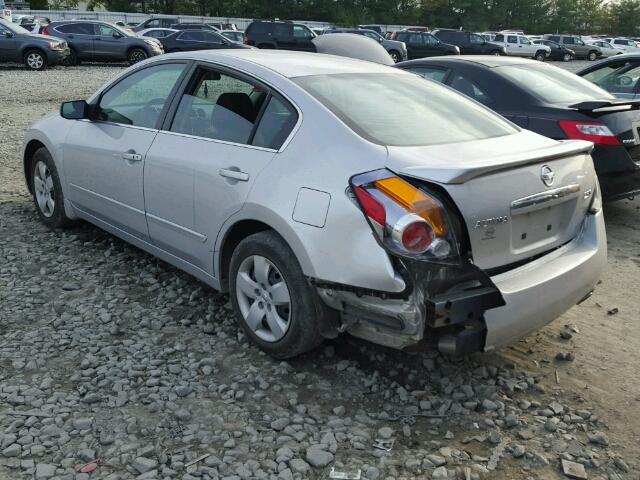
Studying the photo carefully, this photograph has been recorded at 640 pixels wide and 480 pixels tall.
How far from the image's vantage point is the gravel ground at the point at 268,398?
105 inches

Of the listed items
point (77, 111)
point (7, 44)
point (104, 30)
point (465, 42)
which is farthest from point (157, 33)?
point (77, 111)

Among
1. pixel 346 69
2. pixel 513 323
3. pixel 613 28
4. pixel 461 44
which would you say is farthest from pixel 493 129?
pixel 613 28

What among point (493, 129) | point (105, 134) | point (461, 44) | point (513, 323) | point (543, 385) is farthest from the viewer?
point (461, 44)

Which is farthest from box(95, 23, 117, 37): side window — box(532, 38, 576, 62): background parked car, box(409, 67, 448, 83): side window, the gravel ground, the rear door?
box(532, 38, 576, 62): background parked car

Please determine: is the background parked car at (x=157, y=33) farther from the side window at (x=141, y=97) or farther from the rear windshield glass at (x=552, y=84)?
the side window at (x=141, y=97)

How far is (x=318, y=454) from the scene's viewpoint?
8.81 feet

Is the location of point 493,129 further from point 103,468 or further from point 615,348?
point 103,468

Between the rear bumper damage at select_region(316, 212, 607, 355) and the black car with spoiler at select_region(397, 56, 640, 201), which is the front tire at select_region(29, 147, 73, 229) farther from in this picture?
the black car with spoiler at select_region(397, 56, 640, 201)

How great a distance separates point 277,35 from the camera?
28.2 m

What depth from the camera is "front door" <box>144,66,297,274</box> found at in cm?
341

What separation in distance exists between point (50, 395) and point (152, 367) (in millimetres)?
499

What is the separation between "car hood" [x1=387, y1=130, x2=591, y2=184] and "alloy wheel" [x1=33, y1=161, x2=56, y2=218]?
3457 millimetres

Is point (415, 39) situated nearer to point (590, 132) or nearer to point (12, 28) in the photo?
point (12, 28)

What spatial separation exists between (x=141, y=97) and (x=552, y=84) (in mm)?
3950
